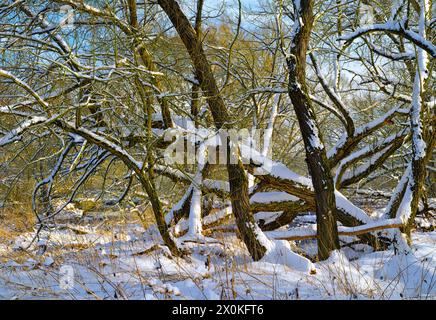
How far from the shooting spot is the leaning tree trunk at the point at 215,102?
16.1ft

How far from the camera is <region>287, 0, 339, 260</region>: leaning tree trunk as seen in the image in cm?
451

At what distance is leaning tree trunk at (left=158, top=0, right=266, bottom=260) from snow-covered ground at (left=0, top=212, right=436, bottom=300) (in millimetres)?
464

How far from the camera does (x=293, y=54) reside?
14.8 ft

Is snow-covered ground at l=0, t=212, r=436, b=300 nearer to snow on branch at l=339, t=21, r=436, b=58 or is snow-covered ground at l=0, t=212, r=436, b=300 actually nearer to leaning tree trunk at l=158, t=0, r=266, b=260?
leaning tree trunk at l=158, t=0, r=266, b=260

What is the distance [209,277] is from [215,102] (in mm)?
2515

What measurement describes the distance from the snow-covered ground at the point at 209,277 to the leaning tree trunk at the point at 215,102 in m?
0.46

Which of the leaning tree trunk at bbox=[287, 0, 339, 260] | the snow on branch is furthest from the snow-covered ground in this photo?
the snow on branch

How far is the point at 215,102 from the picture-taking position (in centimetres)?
523

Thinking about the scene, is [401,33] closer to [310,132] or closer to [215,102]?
[310,132]

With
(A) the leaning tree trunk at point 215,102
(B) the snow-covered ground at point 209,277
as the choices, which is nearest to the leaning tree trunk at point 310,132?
(B) the snow-covered ground at point 209,277
